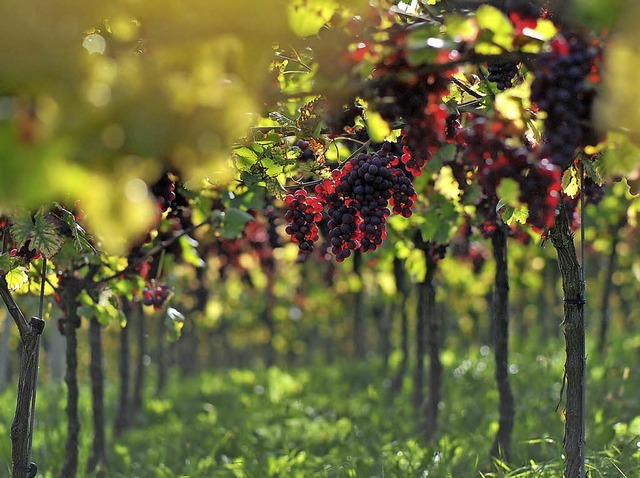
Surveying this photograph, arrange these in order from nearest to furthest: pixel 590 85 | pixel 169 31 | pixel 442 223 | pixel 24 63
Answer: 1. pixel 24 63
2. pixel 169 31
3. pixel 590 85
4. pixel 442 223

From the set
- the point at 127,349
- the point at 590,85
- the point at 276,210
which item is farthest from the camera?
the point at 127,349

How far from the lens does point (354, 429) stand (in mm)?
7293

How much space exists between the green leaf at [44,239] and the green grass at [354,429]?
2.53m

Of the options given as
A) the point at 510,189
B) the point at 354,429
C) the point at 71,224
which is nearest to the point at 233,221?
the point at 71,224

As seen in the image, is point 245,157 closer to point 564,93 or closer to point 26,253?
point 26,253

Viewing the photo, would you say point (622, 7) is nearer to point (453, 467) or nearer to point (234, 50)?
point (234, 50)

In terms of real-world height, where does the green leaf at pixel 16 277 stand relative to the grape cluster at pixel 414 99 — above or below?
below

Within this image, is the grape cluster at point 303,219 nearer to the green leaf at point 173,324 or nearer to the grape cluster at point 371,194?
the grape cluster at point 371,194

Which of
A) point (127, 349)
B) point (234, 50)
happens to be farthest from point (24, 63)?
point (127, 349)

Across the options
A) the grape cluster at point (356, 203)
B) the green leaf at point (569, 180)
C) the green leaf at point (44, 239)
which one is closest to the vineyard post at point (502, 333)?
the green leaf at point (569, 180)

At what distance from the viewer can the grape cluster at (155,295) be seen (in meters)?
5.36

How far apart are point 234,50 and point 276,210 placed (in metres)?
4.56

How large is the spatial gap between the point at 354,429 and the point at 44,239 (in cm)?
425

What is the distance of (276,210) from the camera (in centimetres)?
662
